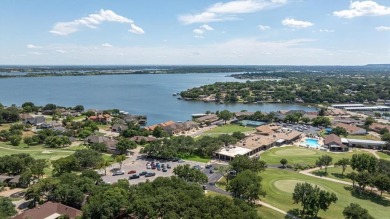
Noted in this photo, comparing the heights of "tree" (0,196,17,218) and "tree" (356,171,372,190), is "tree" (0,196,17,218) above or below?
above

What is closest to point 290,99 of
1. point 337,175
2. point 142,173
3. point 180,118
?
point 180,118

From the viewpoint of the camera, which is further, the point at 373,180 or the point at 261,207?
the point at 373,180

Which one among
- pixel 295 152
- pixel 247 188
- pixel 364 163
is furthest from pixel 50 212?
pixel 295 152

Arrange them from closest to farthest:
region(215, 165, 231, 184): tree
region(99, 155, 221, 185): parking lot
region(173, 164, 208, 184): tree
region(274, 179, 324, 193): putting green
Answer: region(173, 164, 208, 184): tree → region(274, 179, 324, 193): putting green → region(215, 165, 231, 184): tree → region(99, 155, 221, 185): parking lot

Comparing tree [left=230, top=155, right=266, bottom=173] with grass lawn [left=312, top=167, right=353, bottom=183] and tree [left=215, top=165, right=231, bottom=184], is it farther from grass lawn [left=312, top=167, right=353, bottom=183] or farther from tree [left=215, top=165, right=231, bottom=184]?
grass lawn [left=312, top=167, right=353, bottom=183]

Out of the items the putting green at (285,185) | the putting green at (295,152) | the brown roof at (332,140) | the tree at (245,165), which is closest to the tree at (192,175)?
the tree at (245,165)

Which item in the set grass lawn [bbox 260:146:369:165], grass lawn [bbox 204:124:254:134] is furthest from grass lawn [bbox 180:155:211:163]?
grass lawn [bbox 204:124:254:134]

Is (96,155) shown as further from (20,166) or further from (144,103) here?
(144,103)
